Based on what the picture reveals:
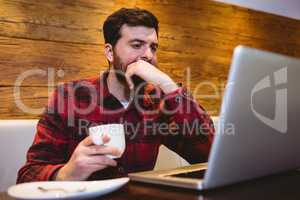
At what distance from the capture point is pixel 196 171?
99cm

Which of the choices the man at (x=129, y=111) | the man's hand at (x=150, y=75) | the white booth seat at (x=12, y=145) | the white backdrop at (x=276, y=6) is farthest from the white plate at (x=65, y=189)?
the white backdrop at (x=276, y=6)

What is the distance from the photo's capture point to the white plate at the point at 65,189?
0.71 meters

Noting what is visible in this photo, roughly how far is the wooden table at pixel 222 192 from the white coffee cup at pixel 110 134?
0.32ft

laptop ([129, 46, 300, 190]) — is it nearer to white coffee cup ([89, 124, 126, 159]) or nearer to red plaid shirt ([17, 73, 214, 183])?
white coffee cup ([89, 124, 126, 159])

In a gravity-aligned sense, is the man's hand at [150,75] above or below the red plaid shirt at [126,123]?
above

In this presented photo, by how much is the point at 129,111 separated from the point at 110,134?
23.5 inches

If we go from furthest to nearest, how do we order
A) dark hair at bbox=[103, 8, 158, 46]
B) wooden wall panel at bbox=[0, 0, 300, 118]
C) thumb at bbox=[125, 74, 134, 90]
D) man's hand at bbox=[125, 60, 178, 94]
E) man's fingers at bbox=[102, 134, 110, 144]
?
wooden wall panel at bbox=[0, 0, 300, 118], dark hair at bbox=[103, 8, 158, 46], thumb at bbox=[125, 74, 134, 90], man's hand at bbox=[125, 60, 178, 94], man's fingers at bbox=[102, 134, 110, 144]

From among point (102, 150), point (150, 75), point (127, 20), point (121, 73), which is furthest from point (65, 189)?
point (127, 20)

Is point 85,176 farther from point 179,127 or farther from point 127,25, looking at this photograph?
point 127,25

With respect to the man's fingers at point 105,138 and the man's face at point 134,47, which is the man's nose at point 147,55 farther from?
the man's fingers at point 105,138

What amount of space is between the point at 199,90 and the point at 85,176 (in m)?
1.91

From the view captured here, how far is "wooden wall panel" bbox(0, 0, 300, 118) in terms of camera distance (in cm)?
196

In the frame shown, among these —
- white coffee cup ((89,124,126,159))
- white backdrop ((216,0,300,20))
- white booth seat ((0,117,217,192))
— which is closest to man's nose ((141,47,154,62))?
white booth seat ((0,117,217,192))

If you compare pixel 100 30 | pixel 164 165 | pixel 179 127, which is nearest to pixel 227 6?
pixel 100 30
